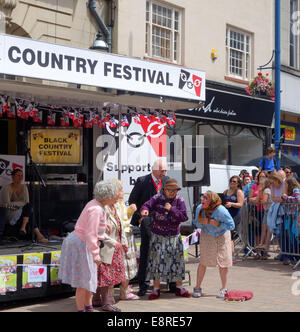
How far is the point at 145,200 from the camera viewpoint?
8.91 metres

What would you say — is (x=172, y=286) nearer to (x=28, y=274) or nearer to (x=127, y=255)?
(x=127, y=255)

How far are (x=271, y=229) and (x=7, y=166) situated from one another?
529 cm

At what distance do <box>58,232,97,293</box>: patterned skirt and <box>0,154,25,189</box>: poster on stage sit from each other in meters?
4.42

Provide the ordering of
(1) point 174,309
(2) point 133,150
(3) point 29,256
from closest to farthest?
(1) point 174,309 < (3) point 29,256 < (2) point 133,150

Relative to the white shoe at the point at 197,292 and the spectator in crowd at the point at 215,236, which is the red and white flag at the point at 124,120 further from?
the white shoe at the point at 197,292

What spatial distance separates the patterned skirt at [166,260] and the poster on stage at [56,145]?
3305mm

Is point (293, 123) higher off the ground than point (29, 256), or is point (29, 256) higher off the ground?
point (293, 123)

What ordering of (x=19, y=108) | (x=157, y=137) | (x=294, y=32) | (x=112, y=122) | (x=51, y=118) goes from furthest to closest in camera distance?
1. (x=294, y=32)
2. (x=157, y=137)
3. (x=112, y=122)
4. (x=51, y=118)
5. (x=19, y=108)

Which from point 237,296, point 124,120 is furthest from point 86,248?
point 124,120

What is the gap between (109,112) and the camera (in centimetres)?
1033

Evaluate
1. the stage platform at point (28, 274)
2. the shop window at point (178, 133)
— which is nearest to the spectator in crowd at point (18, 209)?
the stage platform at point (28, 274)
